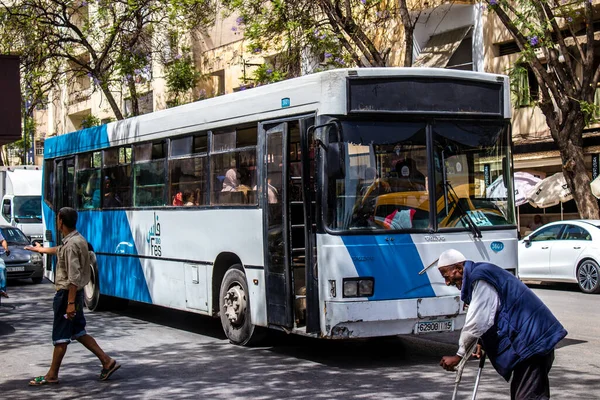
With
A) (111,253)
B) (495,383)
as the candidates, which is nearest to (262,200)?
(495,383)

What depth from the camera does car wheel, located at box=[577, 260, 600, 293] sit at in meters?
18.7

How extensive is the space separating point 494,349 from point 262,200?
5.50m

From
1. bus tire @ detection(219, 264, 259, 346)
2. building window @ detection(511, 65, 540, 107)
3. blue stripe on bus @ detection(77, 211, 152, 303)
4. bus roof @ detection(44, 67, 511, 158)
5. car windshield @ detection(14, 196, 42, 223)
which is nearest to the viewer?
bus roof @ detection(44, 67, 511, 158)

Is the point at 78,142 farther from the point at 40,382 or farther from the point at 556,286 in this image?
the point at 556,286

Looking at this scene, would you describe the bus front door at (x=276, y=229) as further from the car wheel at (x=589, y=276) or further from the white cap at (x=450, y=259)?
the car wheel at (x=589, y=276)

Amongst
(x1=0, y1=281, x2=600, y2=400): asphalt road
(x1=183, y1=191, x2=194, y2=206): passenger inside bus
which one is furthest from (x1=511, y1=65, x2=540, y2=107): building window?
(x1=183, y1=191, x2=194, y2=206): passenger inside bus

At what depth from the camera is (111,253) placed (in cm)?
1523

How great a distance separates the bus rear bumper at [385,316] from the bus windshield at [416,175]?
77cm

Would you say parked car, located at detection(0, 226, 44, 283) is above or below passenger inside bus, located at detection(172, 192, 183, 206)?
below

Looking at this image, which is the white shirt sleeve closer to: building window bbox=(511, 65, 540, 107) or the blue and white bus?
the blue and white bus

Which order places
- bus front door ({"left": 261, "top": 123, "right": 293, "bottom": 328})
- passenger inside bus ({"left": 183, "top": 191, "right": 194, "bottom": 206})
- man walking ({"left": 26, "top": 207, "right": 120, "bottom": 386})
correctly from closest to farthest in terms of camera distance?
man walking ({"left": 26, "top": 207, "right": 120, "bottom": 386}), bus front door ({"left": 261, "top": 123, "right": 293, "bottom": 328}), passenger inside bus ({"left": 183, "top": 191, "right": 194, "bottom": 206})

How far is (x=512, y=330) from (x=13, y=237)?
20.6m

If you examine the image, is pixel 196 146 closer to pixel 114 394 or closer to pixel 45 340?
pixel 45 340

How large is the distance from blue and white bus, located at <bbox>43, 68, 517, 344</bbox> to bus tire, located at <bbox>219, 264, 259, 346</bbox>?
0.02m
